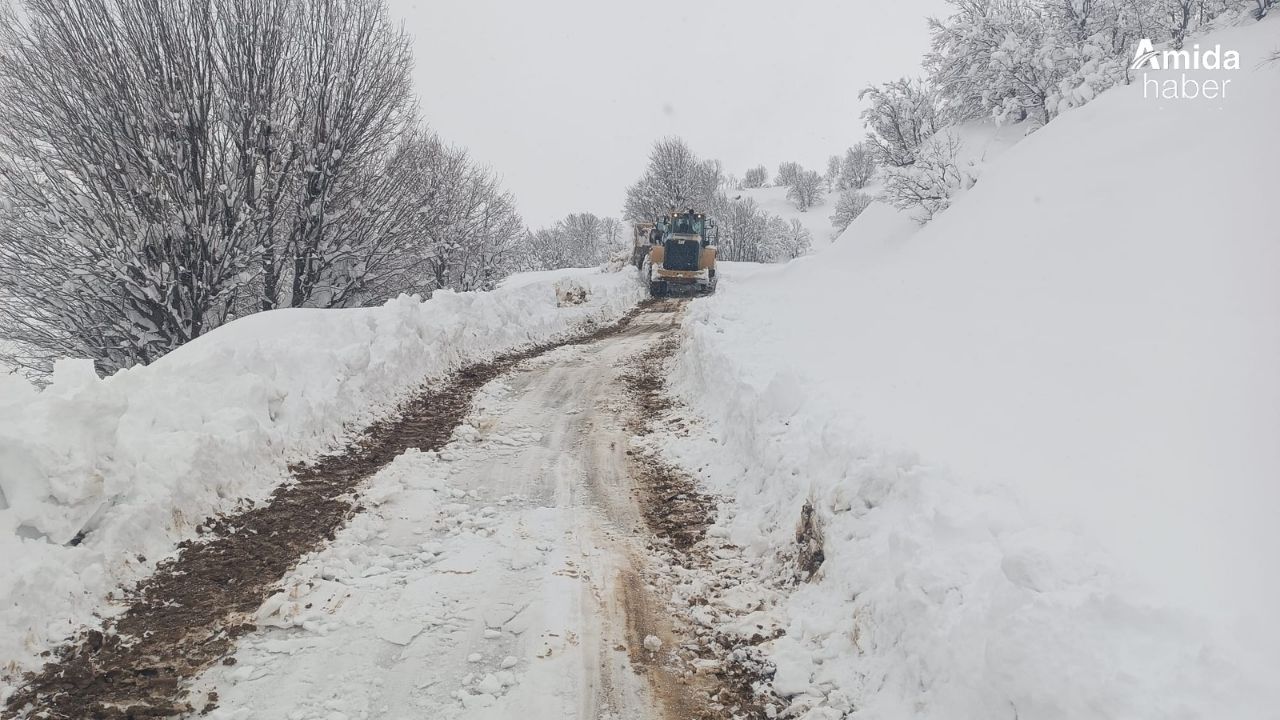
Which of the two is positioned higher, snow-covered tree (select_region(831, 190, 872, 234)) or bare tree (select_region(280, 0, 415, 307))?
snow-covered tree (select_region(831, 190, 872, 234))

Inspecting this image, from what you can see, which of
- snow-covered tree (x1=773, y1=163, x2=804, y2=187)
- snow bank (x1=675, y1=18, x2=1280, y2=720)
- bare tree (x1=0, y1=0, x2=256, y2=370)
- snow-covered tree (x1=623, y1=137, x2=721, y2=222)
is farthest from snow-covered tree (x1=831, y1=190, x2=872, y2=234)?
bare tree (x1=0, y1=0, x2=256, y2=370)

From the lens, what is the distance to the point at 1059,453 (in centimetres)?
483

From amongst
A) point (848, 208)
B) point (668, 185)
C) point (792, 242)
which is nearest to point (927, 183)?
point (668, 185)

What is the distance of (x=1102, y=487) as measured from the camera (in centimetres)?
423

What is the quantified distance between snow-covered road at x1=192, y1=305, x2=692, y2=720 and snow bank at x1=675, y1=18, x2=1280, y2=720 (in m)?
1.17

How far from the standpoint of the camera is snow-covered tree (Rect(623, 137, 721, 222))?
1930 inches

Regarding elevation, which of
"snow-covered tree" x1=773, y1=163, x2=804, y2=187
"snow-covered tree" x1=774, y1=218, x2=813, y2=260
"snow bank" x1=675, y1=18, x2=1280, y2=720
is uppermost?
"snow-covered tree" x1=773, y1=163, x2=804, y2=187

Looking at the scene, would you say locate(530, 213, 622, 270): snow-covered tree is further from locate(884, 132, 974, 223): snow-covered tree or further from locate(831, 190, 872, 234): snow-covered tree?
locate(884, 132, 974, 223): snow-covered tree

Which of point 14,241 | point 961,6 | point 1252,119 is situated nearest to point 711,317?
point 1252,119

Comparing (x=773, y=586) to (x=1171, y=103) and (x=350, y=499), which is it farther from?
(x=1171, y=103)

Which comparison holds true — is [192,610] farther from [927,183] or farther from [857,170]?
[857,170]

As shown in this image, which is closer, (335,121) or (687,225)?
(335,121)

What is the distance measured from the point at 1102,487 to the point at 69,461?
290 inches

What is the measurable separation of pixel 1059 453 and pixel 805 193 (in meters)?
105
